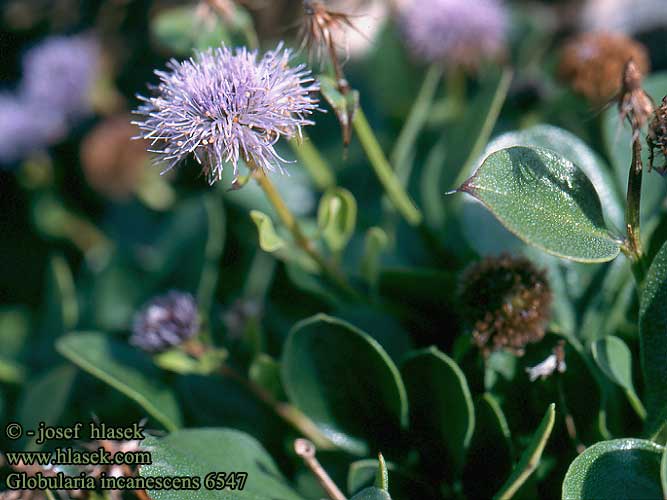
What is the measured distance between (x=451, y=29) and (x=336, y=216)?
2.28ft

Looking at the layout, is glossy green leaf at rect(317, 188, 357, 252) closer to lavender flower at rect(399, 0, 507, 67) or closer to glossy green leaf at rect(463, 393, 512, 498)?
glossy green leaf at rect(463, 393, 512, 498)

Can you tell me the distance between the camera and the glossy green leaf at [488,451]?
0.90 m

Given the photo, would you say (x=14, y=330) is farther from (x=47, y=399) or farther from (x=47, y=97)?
(x=47, y=97)

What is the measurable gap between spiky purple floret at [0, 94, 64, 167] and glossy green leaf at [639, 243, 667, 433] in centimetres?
162

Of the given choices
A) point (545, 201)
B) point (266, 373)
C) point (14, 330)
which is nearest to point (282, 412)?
point (266, 373)

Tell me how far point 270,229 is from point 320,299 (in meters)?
0.29

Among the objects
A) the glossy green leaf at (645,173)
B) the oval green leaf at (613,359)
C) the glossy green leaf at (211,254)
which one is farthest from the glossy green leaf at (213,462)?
the glossy green leaf at (645,173)

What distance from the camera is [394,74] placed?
5.45 ft

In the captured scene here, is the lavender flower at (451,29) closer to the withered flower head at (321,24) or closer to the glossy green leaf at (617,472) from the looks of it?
the withered flower head at (321,24)

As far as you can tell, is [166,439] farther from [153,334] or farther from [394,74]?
[394,74]

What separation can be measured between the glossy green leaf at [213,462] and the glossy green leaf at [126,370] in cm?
12

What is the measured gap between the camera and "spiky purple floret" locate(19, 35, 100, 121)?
1.89 m

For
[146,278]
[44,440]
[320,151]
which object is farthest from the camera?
[320,151]

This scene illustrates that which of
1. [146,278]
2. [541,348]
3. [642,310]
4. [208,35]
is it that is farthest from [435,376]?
[146,278]
